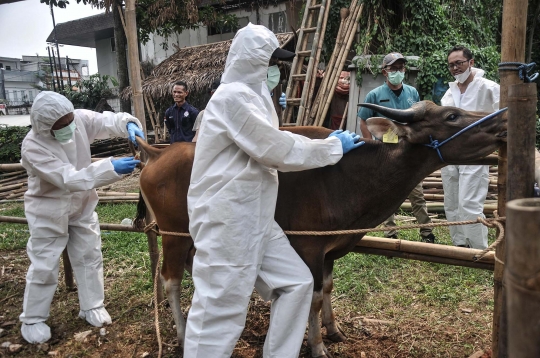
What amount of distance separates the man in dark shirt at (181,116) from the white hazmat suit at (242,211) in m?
4.37

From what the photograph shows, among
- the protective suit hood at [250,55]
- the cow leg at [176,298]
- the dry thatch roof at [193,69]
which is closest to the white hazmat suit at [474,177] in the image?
the protective suit hood at [250,55]

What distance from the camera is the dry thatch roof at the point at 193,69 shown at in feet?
41.5

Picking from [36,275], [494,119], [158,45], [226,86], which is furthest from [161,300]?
[158,45]

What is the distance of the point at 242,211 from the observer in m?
2.57

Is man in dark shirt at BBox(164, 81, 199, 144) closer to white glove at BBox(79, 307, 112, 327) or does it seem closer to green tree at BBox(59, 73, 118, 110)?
white glove at BBox(79, 307, 112, 327)

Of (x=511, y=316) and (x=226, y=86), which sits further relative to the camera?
(x=226, y=86)

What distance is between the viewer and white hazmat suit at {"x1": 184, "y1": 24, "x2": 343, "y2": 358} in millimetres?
2537

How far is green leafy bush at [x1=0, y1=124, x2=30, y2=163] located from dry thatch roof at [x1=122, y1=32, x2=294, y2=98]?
146 inches

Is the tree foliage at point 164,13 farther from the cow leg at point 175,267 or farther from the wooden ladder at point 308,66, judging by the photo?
the cow leg at point 175,267

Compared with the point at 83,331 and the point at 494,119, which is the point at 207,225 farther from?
the point at 83,331

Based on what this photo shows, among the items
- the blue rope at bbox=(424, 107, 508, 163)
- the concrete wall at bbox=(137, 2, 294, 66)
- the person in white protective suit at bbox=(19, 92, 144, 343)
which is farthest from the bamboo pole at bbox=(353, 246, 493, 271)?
the concrete wall at bbox=(137, 2, 294, 66)

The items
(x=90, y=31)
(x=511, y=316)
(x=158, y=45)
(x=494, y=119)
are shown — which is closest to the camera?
A: (x=511, y=316)

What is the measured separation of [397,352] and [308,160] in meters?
1.73

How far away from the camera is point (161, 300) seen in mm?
4387
